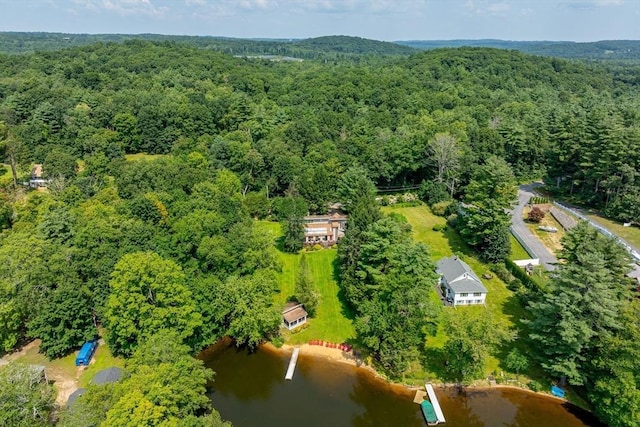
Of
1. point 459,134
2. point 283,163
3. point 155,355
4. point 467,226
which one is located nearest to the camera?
point 155,355

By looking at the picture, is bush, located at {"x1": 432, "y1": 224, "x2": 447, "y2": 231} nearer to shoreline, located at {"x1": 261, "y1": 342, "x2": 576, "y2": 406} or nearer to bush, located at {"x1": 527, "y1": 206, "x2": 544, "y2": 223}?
bush, located at {"x1": 527, "y1": 206, "x2": 544, "y2": 223}

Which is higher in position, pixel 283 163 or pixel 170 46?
pixel 170 46

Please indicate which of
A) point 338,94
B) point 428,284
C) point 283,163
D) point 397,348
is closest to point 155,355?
point 397,348

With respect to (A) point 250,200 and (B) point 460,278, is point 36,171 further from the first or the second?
(B) point 460,278

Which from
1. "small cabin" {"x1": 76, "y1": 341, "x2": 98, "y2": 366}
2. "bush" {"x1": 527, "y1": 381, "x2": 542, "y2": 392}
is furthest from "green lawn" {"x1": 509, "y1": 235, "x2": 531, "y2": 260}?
"small cabin" {"x1": 76, "y1": 341, "x2": 98, "y2": 366}

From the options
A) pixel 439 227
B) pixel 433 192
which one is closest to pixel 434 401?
pixel 439 227

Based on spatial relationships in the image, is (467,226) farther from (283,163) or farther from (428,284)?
(283,163)
